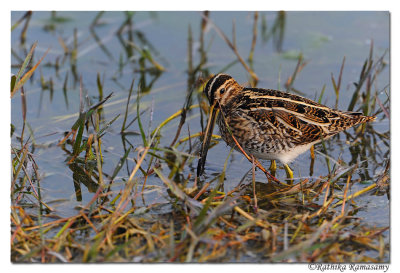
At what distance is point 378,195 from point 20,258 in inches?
114

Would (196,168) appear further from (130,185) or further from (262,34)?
(262,34)

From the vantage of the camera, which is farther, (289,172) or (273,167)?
(273,167)

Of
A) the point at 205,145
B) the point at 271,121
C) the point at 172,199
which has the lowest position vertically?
the point at 172,199

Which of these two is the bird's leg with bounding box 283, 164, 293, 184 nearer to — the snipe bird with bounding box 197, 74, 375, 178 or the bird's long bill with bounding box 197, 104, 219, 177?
the snipe bird with bounding box 197, 74, 375, 178

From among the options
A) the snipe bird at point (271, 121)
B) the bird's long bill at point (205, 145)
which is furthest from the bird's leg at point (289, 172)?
the bird's long bill at point (205, 145)

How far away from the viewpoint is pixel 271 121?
5.18 m

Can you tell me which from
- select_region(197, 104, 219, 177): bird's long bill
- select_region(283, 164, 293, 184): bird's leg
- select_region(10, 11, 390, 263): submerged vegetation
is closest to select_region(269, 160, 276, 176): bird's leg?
select_region(283, 164, 293, 184): bird's leg

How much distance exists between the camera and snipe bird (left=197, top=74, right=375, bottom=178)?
5.19 metres

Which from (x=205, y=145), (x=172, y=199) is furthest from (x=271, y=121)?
(x=172, y=199)

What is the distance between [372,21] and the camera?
A: 27.5ft

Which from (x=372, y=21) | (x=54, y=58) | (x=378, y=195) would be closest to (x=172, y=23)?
(x=54, y=58)

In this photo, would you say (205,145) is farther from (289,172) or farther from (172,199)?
(289,172)

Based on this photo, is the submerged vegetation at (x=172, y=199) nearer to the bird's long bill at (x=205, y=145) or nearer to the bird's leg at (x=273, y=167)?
the bird's long bill at (x=205, y=145)

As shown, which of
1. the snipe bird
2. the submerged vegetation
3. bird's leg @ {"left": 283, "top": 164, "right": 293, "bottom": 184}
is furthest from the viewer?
bird's leg @ {"left": 283, "top": 164, "right": 293, "bottom": 184}
